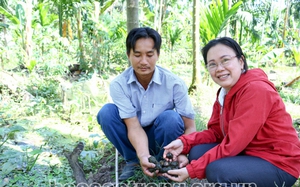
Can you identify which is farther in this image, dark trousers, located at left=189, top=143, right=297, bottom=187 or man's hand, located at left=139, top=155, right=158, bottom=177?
man's hand, located at left=139, top=155, right=158, bottom=177

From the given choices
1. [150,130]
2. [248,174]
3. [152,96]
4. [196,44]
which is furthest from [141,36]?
[196,44]

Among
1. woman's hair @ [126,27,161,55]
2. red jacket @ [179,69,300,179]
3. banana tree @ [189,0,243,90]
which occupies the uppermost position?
banana tree @ [189,0,243,90]

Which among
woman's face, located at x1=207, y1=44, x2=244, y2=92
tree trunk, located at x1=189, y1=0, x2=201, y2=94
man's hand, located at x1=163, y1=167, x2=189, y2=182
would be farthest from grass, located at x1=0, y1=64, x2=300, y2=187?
woman's face, located at x1=207, y1=44, x2=244, y2=92

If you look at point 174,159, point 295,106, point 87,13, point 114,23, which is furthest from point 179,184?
point 114,23

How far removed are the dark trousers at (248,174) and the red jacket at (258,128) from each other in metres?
0.04

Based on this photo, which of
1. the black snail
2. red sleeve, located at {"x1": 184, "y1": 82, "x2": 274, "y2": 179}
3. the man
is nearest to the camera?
red sleeve, located at {"x1": 184, "y1": 82, "x2": 274, "y2": 179}

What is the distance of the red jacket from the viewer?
1.37m

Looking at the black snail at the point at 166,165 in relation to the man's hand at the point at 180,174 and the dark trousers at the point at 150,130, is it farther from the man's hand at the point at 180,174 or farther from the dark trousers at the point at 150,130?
the dark trousers at the point at 150,130

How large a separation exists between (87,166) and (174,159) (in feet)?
2.96

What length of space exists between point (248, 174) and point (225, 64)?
580mm

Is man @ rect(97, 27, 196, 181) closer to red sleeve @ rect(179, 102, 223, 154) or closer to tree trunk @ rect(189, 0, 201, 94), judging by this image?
red sleeve @ rect(179, 102, 223, 154)

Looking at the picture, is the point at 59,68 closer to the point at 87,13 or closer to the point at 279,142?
the point at 87,13

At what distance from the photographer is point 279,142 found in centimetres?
142

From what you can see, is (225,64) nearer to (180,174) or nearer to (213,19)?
(180,174)
